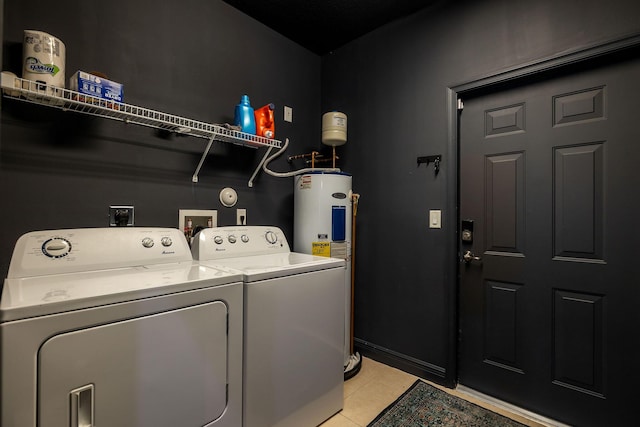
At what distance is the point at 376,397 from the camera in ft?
6.40

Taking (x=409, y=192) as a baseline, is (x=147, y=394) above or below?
below

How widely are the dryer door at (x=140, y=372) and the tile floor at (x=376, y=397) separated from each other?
0.84 metres

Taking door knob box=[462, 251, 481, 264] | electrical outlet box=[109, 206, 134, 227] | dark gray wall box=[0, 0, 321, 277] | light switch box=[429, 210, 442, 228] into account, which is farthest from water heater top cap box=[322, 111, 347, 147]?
electrical outlet box=[109, 206, 134, 227]

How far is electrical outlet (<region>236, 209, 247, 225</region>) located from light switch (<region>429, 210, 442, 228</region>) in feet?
4.29

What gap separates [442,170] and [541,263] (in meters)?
0.79

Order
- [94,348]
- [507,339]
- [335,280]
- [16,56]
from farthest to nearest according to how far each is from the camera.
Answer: [507,339], [335,280], [16,56], [94,348]

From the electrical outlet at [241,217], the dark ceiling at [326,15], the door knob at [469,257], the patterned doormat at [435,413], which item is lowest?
the patterned doormat at [435,413]

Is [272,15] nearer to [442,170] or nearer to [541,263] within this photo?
[442,170]

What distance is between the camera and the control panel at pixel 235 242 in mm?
1737

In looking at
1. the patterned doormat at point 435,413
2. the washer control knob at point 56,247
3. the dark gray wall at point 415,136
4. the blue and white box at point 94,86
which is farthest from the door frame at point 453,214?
the washer control knob at point 56,247

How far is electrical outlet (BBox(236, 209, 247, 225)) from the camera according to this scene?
2195mm

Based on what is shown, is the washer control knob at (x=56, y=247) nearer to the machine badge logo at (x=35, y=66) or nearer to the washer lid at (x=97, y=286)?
the washer lid at (x=97, y=286)

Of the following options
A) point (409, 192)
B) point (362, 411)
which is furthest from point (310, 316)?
point (409, 192)

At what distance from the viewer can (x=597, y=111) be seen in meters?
1.63
